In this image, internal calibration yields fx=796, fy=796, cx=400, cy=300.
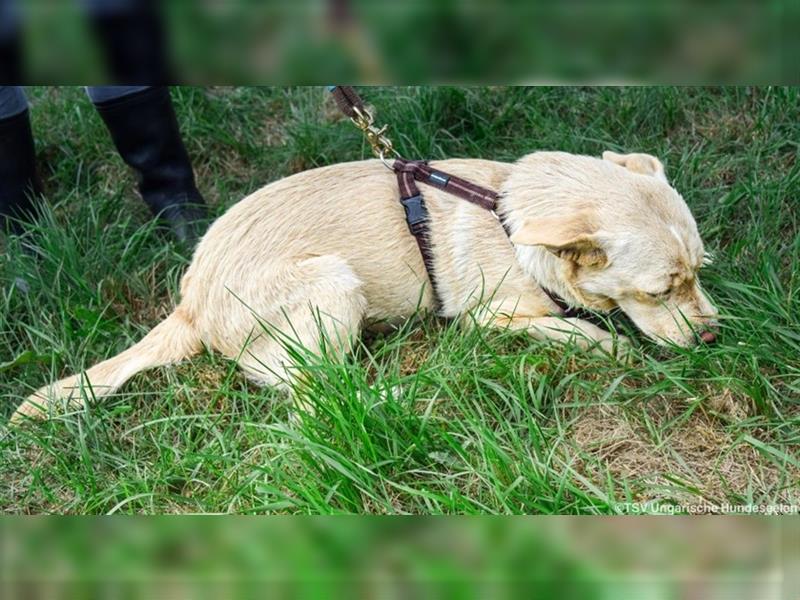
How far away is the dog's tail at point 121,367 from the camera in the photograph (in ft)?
10.1

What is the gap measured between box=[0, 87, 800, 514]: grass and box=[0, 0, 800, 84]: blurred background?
179cm

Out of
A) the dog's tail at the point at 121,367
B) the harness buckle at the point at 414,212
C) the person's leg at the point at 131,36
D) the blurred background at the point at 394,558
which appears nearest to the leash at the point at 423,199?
the harness buckle at the point at 414,212

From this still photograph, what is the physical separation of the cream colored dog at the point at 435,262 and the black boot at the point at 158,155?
82 cm

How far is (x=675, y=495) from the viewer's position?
2533 mm

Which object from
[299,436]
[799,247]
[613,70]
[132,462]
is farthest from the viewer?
[799,247]

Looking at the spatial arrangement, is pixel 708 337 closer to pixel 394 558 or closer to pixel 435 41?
pixel 394 558

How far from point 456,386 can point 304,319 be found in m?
0.68

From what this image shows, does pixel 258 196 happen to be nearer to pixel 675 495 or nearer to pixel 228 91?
pixel 228 91

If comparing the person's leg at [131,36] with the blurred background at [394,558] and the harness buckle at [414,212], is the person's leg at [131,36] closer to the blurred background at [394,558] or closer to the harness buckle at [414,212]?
the blurred background at [394,558]

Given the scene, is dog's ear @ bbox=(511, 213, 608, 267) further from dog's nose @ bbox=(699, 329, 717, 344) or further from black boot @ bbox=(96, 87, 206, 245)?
black boot @ bbox=(96, 87, 206, 245)

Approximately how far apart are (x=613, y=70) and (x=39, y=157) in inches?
178

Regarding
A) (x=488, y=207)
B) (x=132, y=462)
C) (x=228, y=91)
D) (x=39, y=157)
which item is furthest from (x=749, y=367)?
(x=39, y=157)

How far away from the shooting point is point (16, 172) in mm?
4004

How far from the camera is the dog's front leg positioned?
3209 millimetres
